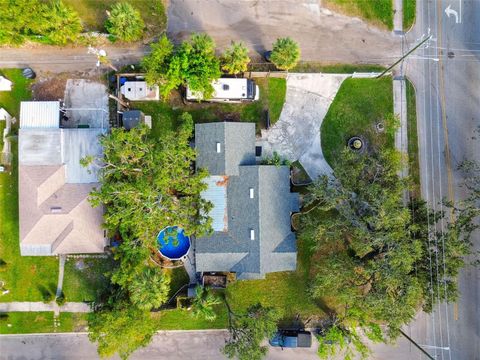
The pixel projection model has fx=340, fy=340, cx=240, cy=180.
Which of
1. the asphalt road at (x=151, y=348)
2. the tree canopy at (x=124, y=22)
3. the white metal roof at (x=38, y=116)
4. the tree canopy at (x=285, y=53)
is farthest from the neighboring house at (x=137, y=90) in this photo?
the asphalt road at (x=151, y=348)

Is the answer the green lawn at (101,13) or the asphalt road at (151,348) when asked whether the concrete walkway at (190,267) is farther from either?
the green lawn at (101,13)

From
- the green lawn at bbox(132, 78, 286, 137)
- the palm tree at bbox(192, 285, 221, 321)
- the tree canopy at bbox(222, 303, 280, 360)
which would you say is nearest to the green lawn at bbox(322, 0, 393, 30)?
the green lawn at bbox(132, 78, 286, 137)

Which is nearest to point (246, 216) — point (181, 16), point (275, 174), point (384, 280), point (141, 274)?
point (275, 174)

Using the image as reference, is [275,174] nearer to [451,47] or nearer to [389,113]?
[389,113]

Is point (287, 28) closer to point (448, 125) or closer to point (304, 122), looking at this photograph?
point (304, 122)

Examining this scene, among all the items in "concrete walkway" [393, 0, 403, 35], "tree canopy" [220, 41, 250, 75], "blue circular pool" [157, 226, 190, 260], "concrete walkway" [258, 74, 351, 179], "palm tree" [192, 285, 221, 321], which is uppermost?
"concrete walkway" [393, 0, 403, 35]

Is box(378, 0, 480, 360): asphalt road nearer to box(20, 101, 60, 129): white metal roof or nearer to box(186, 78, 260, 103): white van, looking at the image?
box(186, 78, 260, 103): white van
